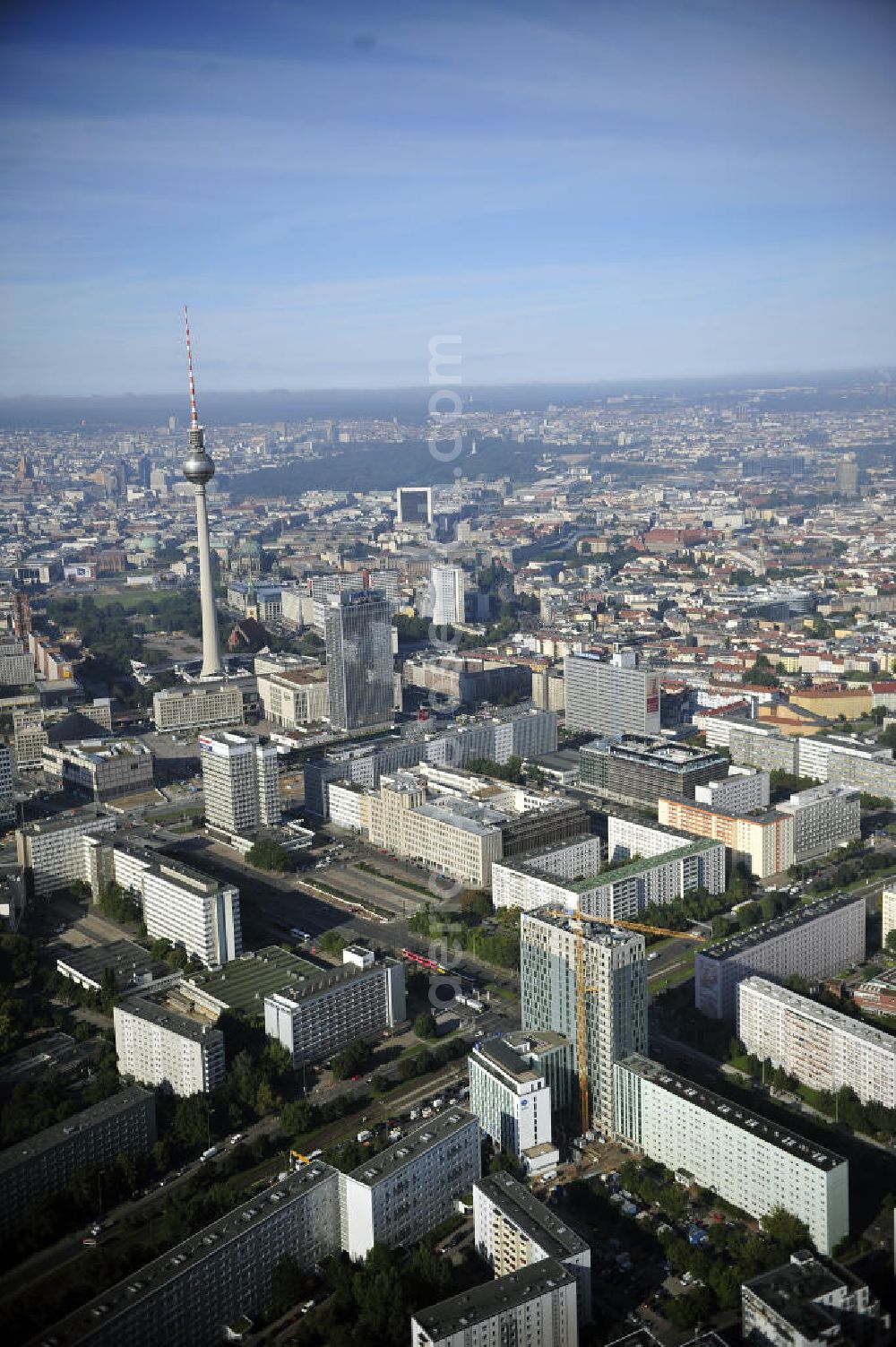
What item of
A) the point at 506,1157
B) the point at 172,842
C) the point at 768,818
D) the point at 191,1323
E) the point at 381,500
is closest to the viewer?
the point at 191,1323

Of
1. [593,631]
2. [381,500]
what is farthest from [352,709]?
[381,500]

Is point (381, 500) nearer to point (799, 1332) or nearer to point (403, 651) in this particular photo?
point (403, 651)

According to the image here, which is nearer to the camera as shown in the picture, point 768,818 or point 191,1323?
point 191,1323

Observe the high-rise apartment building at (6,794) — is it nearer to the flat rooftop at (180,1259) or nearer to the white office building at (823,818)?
the flat rooftop at (180,1259)

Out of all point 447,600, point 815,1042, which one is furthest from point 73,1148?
point 447,600

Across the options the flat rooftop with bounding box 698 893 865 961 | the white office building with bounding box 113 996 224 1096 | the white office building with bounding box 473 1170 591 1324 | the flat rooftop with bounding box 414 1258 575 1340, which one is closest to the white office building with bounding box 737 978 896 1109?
the flat rooftop with bounding box 698 893 865 961

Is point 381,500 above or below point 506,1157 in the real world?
above

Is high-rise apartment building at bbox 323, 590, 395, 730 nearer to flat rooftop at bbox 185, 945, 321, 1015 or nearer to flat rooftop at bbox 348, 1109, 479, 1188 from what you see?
flat rooftop at bbox 185, 945, 321, 1015
